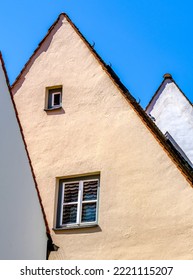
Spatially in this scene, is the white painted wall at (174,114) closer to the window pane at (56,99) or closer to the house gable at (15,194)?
the window pane at (56,99)

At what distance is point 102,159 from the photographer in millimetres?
13125

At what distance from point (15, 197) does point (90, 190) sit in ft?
8.78

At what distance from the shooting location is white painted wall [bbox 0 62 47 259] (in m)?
10.2

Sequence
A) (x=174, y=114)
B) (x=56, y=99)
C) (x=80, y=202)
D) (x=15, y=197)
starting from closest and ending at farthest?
(x=15, y=197), (x=80, y=202), (x=56, y=99), (x=174, y=114)

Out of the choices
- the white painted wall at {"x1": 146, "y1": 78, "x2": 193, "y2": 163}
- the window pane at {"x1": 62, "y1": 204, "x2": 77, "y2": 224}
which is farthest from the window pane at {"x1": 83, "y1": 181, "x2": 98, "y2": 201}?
the white painted wall at {"x1": 146, "y1": 78, "x2": 193, "y2": 163}

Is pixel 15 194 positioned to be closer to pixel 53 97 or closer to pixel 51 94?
pixel 53 97

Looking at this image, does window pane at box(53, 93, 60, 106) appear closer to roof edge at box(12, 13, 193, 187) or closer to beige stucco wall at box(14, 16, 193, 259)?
beige stucco wall at box(14, 16, 193, 259)

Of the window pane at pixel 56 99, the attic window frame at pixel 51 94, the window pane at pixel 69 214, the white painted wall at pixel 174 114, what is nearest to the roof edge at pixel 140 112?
the attic window frame at pixel 51 94

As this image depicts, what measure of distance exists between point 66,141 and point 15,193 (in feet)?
10.4

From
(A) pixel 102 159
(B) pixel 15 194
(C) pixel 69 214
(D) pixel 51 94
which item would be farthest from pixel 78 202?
(D) pixel 51 94

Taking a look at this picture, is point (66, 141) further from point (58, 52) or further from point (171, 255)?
point (171, 255)

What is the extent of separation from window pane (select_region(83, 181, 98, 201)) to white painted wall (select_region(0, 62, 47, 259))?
53.7 inches

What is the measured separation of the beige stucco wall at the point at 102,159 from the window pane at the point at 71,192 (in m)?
0.25
